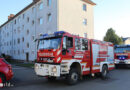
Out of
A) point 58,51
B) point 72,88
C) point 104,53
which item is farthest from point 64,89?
point 104,53

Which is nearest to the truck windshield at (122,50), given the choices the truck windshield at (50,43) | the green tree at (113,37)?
the truck windshield at (50,43)

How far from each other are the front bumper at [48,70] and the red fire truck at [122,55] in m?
10.9

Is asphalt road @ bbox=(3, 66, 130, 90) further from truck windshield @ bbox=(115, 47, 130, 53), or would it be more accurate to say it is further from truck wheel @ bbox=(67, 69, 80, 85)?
truck windshield @ bbox=(115, 47, 130, 53)

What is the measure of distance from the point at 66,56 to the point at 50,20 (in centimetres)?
1606

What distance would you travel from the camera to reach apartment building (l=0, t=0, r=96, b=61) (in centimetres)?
2138

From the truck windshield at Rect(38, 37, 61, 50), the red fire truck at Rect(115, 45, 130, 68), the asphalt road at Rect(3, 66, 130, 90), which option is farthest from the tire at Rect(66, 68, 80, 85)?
the red fire truck at Rect(115, 45, 130, 68)

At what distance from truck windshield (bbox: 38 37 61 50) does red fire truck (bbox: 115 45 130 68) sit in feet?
35.4

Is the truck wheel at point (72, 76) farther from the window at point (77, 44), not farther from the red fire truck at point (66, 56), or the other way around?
the window at point (77, 44)

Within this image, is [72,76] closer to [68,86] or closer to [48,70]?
[68,86]

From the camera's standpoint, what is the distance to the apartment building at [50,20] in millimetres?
21375

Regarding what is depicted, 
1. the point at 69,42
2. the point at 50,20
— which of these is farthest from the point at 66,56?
the point at 50,20

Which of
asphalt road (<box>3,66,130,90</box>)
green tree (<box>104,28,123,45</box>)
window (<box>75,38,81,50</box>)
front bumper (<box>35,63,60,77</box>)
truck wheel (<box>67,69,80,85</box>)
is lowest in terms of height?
asphalt road (<box>3,66,130,90</box>)

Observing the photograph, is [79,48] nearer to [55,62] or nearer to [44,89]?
[55,62]

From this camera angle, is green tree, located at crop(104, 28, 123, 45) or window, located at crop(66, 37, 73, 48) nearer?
window, located at crop(66, 37, 73, 48)
